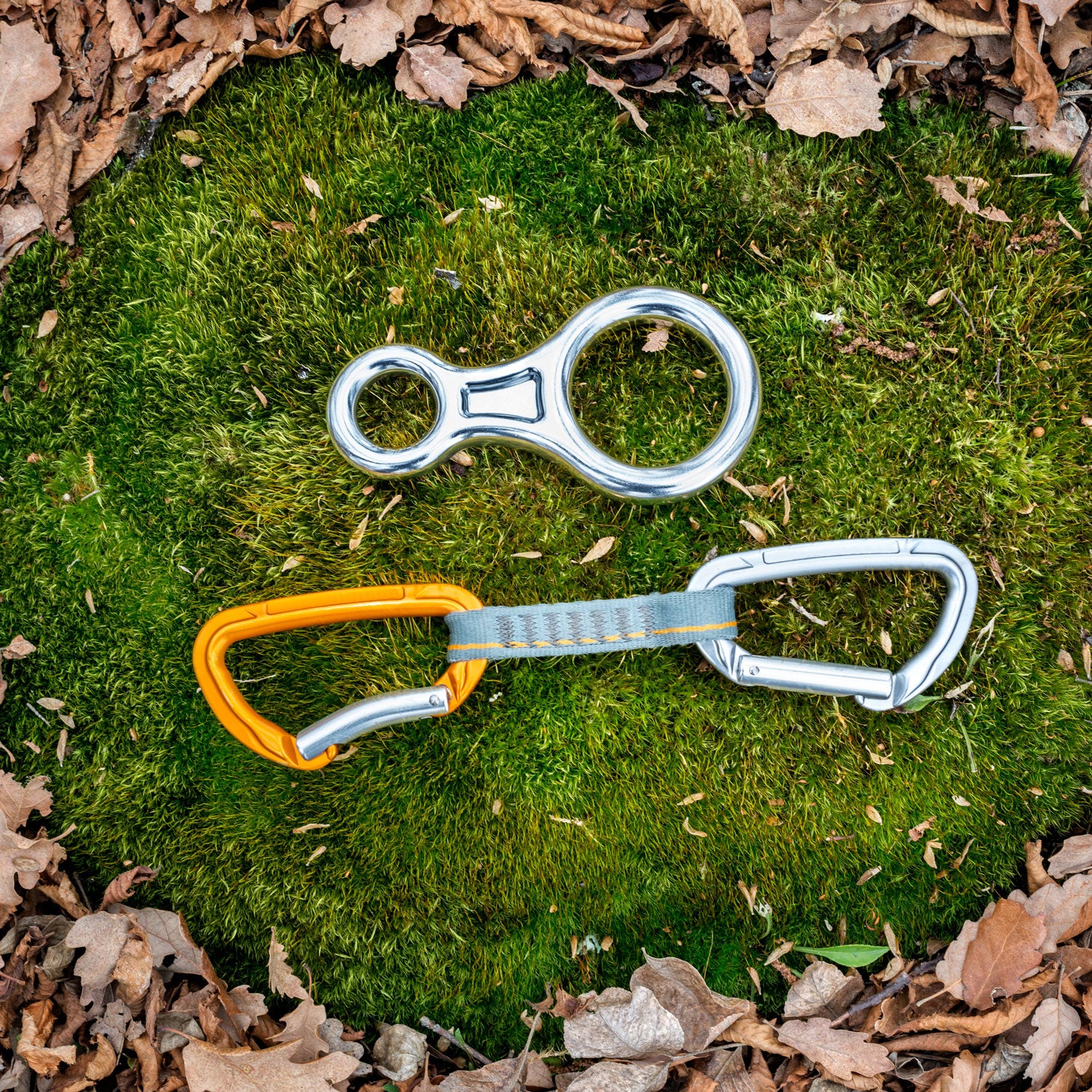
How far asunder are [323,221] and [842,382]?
168 cm

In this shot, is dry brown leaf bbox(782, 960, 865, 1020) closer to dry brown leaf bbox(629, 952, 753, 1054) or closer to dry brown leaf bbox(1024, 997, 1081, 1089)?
dry brown leaf bbox(629, 952, 753, 1054)

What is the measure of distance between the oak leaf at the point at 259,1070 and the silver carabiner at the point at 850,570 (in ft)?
5.24

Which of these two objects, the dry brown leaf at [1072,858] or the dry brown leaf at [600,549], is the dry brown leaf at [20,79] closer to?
the dry brown leaf at [600,549]

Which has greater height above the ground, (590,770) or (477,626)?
(477,626)

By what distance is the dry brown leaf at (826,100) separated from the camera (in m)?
2.49

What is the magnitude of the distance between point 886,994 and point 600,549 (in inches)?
62.8

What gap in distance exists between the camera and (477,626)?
2.36 metres

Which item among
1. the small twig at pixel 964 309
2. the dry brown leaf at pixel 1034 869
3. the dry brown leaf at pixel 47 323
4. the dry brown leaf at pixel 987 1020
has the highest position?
the dry brown leaf at pixel 47 323

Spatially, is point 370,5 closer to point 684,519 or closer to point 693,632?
point 684,519

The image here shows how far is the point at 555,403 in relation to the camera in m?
2.34

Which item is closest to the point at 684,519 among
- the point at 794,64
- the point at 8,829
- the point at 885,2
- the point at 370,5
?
the point at 794,64

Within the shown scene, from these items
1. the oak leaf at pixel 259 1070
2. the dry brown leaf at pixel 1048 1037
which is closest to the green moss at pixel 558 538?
the oak leaf at pixel 259 1070

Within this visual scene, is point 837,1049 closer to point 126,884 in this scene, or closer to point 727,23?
point 126,884

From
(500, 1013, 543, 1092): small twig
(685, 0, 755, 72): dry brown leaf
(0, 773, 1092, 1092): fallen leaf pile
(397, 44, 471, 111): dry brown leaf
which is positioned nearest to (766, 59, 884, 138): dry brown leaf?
(685, 0, 755, 72): dry brown leaf
